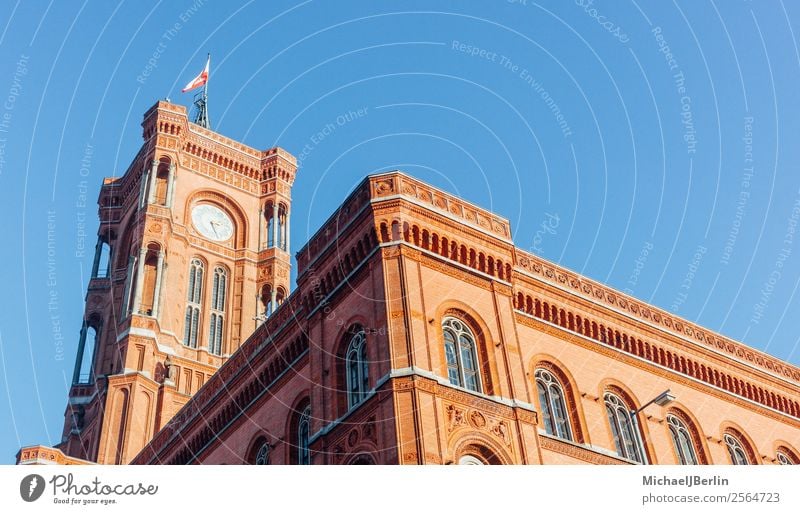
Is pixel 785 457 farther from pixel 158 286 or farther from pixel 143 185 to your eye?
pixel 143 185

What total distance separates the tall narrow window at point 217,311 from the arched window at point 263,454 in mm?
26488

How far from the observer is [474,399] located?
2389cm

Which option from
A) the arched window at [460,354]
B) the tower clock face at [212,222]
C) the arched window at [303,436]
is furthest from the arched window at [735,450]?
the tower clock face at [212,222]

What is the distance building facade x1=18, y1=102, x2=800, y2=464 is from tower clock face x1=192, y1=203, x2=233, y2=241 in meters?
24.9

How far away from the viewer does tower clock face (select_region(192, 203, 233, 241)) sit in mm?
61812

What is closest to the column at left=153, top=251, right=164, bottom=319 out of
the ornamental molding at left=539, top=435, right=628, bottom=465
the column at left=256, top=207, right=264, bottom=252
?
the column at left=256, top=207, right=264, bottom=252

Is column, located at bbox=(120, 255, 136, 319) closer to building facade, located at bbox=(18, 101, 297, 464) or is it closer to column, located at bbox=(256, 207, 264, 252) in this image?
building facade, located at bbox=(18, 101, 297, 464)

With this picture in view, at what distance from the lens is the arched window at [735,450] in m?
32.3

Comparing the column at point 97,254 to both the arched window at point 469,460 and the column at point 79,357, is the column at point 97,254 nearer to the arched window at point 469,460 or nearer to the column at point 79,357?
the column at point 79,357
